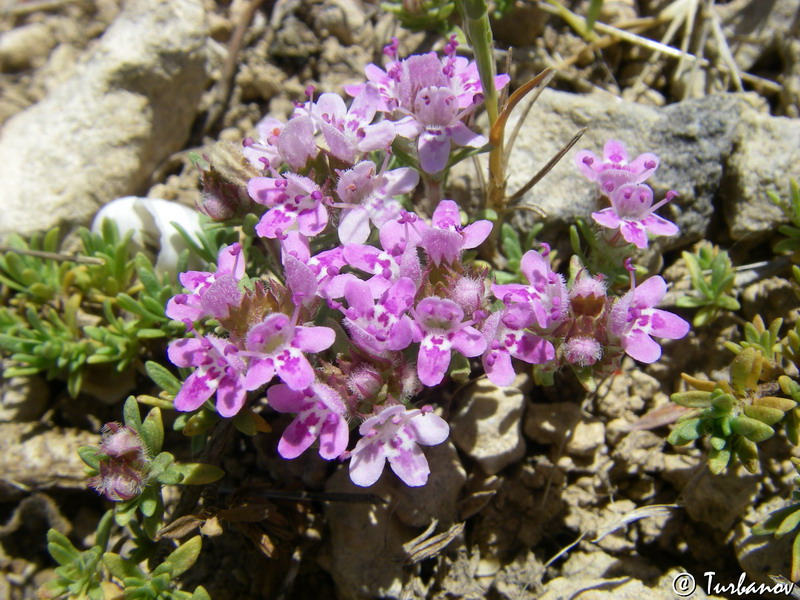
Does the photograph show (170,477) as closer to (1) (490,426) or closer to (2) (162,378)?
(2) (162,378)

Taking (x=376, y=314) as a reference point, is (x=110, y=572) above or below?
below

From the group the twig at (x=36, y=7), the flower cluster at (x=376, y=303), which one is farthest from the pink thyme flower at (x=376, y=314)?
the twig at (x=36, y=7)

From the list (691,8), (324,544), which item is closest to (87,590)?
(324,544)

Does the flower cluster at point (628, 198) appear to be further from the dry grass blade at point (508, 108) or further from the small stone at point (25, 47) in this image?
the small stone at point (25, 47)

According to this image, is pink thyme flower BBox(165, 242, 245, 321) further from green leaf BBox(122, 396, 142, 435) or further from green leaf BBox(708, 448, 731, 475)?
green leaf BBox(708, 448, 731, 475)

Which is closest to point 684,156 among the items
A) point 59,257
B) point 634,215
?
point 634,215

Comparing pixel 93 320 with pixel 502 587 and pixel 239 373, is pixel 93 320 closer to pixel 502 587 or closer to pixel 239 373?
pixel 239 373

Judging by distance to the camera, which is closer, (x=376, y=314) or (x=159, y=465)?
(x=376, y=314)
